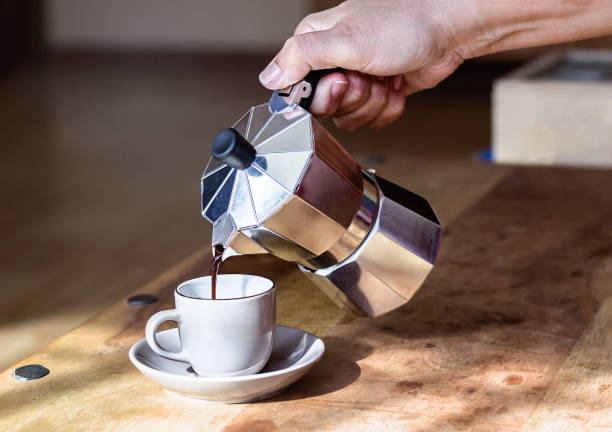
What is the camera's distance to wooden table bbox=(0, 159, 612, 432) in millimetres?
586

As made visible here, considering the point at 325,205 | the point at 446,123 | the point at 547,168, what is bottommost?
the point at 446,123

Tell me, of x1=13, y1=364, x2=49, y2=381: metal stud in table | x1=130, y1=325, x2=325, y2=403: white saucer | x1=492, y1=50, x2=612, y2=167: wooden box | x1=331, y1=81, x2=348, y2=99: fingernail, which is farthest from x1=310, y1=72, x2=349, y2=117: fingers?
x1=492, y1=50, x2=612, y2=167: wooden box

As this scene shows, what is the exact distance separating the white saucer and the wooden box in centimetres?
105

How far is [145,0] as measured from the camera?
6.51 meters

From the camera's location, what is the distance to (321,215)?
625 mm

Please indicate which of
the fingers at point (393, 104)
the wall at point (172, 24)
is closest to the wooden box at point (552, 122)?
the fingers at point (393, 104)

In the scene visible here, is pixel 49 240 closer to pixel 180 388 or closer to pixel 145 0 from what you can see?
pixel 180 388

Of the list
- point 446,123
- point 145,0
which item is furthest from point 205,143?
point 145,0

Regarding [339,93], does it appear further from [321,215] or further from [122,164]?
[122,164]

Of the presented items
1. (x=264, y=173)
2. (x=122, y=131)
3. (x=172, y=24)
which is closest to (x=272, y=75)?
(x=264, y=173)

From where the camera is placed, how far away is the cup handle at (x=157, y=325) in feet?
2.02

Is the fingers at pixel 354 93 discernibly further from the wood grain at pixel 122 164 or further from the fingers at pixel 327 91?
the wood grain at pixel 122 164

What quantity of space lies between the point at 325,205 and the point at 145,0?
621 centimetres

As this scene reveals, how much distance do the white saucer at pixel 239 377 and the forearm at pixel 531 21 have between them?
0.38 m
